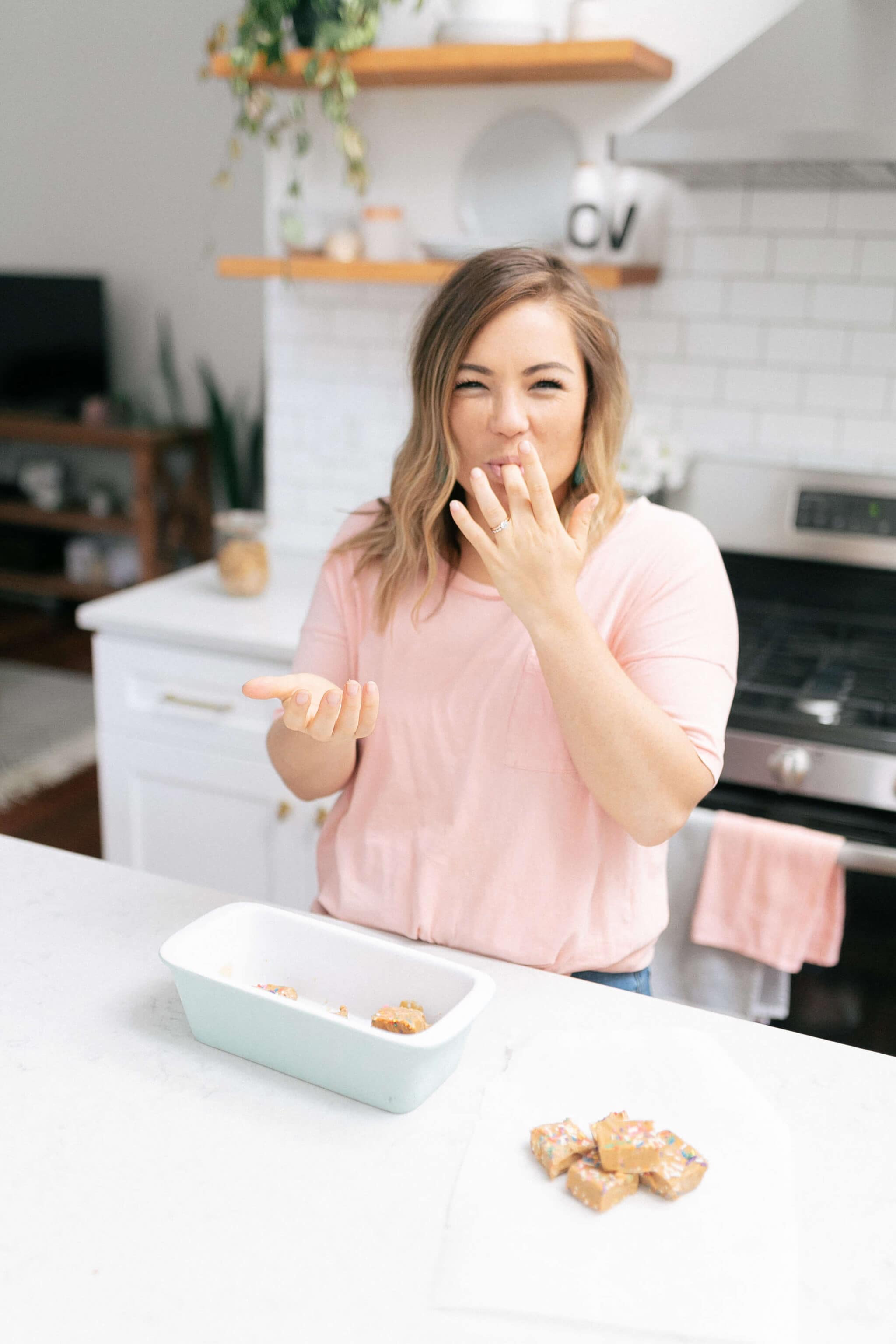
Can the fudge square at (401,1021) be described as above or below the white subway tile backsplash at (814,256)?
below

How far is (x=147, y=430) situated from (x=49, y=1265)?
179 inches

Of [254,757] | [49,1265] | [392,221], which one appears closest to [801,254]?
[392,221]

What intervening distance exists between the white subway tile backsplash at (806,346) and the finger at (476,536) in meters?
1.48

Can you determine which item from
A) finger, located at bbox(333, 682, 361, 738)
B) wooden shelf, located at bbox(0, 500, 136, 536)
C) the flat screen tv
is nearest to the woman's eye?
finger, located at bbox(333, 682, 361, 738)

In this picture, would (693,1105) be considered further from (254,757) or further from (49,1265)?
(254,757)

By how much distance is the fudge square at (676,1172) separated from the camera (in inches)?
33.3

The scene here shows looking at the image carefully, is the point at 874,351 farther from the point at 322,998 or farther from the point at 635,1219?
the point at 635,1219

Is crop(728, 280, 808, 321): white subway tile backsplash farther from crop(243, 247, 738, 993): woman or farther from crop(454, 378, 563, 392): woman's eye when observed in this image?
crop(454, 378, 563, 392): woman's eye

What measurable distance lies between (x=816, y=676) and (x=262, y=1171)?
1518mm

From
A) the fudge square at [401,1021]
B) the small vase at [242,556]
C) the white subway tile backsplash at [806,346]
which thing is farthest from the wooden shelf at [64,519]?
the fudge square at [401,1021]

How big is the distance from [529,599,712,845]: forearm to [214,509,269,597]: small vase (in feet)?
4.65

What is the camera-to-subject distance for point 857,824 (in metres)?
1.90

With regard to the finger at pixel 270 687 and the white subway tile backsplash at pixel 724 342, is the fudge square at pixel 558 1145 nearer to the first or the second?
the finger at pixel 270 687

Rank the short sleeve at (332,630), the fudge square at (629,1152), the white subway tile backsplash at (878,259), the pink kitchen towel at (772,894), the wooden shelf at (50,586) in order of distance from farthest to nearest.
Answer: the wooden shelf at (50,586), the white subway tile backsplash at (878,259), the pink kitchen towel at (772,894), the short sleeve at (332,630), the fudge square at (629,1152)
